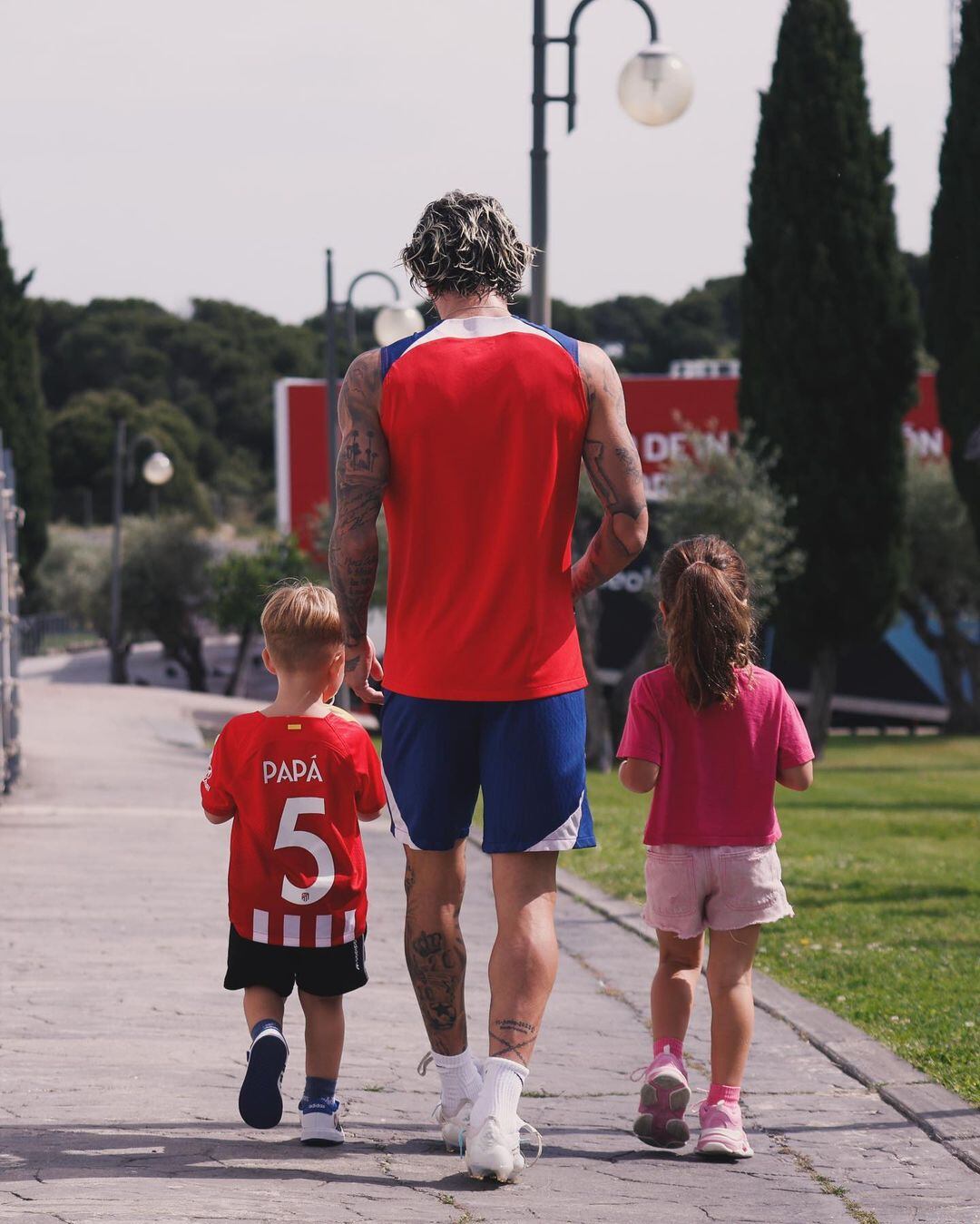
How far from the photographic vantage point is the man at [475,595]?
11.7 ft

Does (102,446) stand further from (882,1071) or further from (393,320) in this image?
(882,1071)

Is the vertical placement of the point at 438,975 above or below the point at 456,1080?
above

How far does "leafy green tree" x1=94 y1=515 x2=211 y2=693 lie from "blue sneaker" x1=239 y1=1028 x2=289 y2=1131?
39.3m

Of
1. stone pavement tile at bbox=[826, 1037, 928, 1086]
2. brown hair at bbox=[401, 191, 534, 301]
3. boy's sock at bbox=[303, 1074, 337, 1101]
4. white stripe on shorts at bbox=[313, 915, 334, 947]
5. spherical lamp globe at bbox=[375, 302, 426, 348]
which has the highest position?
spherical lamp globe at bbox=[375, 302, 426, 348]

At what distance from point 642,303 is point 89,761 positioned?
6421cm

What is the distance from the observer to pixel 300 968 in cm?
378

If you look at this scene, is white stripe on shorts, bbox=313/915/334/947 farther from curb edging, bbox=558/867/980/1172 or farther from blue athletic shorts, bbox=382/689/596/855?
curb edging, bbox=558/867/980/1172

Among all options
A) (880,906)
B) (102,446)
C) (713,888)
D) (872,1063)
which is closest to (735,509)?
(880,906)

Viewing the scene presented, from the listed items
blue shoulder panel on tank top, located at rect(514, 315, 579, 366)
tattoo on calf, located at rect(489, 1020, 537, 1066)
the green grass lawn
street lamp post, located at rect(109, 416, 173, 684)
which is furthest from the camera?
street lamp post, located at rect(109, 416, 173, 684)

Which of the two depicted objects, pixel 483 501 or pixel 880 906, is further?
pixel 880 906

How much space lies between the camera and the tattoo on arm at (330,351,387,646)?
3631 millimetres

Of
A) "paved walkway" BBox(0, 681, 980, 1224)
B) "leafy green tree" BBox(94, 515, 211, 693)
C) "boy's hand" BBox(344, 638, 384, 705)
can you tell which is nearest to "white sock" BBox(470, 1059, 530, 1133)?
"paved walkway" BBox(0, 681, 980, 1224)

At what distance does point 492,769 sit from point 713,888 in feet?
2.19

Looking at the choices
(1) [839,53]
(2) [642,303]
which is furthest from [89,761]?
(2) [642,303]
